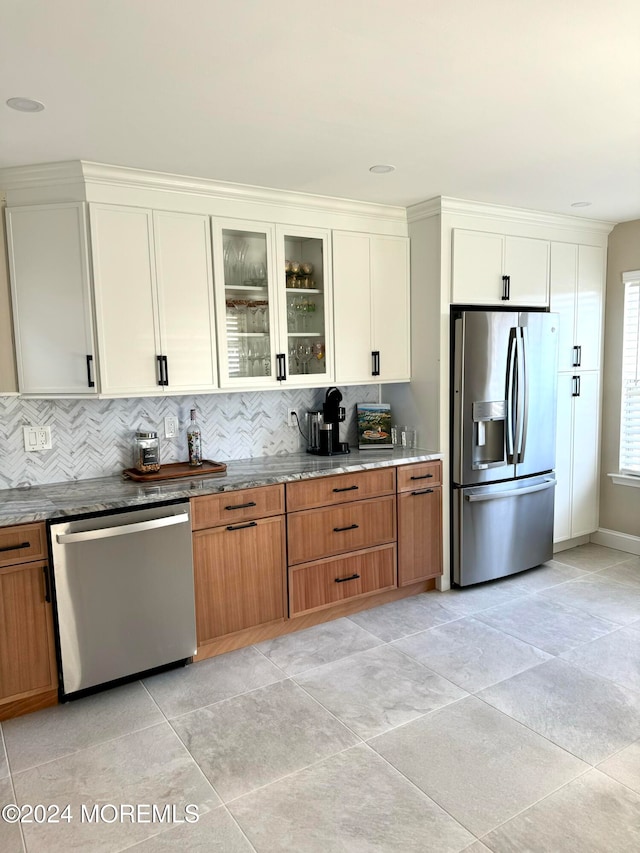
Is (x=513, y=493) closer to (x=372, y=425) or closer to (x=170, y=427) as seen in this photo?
(x=372, y=425)

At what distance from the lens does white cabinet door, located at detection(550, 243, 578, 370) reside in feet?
14.0

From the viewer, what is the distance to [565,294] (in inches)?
171

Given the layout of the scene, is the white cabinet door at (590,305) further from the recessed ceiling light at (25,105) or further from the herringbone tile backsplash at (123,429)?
the recessed ceiling light at (25,105)

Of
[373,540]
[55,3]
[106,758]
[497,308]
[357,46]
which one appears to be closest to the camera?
[55,3]

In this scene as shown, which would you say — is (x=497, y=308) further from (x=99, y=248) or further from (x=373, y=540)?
(x=99, y=248)

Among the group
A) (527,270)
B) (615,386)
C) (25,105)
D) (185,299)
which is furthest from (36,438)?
(615,386)

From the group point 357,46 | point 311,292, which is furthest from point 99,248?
point 357,46

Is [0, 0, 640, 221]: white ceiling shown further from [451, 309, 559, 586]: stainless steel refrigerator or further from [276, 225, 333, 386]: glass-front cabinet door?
[451, 309, 559, 586]: stainless steel refrigerator

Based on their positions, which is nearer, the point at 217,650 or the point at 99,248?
the point at 99,248

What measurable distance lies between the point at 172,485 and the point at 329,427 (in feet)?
3.75

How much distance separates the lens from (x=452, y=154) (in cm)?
286

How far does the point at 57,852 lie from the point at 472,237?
12.0 feet

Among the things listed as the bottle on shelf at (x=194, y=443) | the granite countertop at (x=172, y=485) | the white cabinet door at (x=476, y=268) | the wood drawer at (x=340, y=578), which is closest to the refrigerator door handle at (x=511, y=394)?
the white cabinet door at (x=476, y=268)

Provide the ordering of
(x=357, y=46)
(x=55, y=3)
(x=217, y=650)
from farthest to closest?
(x=217, y=650) < (x=357, y=46) < (x=55, y=3)
